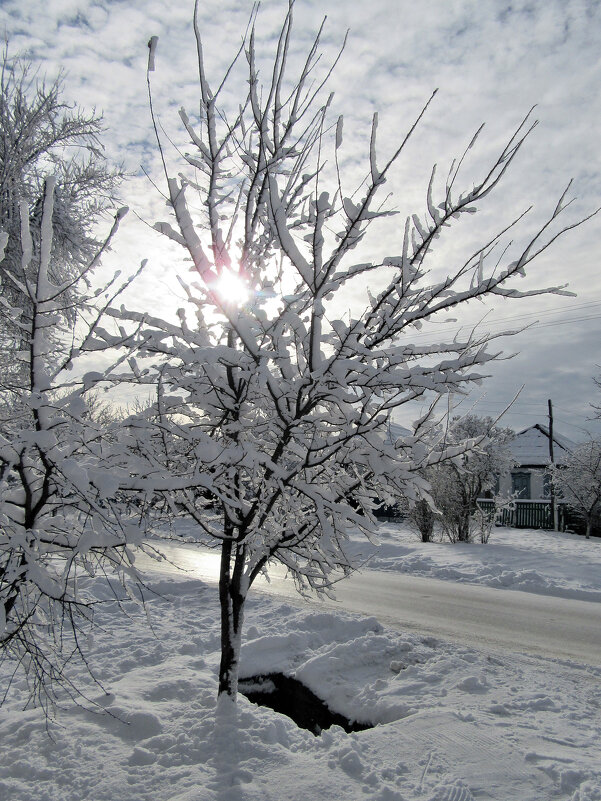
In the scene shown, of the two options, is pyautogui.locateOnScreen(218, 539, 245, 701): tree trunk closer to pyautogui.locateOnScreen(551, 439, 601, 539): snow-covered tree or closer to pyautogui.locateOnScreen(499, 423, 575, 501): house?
pyautogui.locateOnScreen(551, 439, 601, 539): snow-covered tree

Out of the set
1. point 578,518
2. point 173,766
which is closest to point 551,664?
point 173,766

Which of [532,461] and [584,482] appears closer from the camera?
[584,482]

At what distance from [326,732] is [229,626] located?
934mm

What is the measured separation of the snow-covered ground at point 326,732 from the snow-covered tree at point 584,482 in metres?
17.1

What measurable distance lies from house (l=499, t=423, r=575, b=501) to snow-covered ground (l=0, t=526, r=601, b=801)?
2986 centimetres

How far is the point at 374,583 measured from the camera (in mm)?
11258

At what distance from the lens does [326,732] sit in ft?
11.7

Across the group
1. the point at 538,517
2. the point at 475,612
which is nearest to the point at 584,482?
the point at 538,517

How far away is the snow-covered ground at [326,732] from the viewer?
2916 millimetres

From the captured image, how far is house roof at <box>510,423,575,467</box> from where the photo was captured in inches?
1462

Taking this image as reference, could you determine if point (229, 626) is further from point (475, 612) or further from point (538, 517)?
point (538, 517)

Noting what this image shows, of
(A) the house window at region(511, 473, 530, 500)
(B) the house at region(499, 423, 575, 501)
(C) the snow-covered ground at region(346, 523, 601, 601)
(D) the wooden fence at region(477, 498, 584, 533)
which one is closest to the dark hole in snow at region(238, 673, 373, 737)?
(C) the snow-covered ground at region(346, 523, 601, 601)

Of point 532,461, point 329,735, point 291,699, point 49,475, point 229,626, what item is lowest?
point 291,699

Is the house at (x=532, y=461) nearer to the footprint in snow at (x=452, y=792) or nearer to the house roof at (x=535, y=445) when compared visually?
the house roof at (x=535, y=445)
